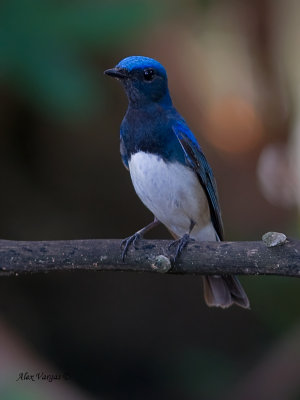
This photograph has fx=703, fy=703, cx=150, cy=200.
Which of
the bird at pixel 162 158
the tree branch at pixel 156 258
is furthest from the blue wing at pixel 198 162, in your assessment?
the tree branch at pixel 156 258

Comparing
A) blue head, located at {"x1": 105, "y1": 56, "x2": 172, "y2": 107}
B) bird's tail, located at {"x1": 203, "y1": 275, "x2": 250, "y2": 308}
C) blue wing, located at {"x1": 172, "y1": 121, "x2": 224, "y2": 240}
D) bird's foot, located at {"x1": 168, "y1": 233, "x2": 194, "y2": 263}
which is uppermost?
blue head, located at {"x1": 105, "y1": 56, "x2": 172, "y2": 107}

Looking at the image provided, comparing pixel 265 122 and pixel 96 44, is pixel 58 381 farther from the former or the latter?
pixel 265 122

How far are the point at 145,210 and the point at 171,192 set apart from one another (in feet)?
7.64

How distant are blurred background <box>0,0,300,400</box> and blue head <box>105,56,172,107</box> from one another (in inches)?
37.5

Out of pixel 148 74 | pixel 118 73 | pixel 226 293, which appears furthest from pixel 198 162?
pixel 226 293

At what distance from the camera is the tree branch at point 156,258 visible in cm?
363

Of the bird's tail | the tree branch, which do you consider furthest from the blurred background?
the tree branch

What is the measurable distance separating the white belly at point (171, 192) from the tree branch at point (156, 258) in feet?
2.16

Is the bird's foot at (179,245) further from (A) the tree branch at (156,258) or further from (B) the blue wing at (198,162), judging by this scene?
(B) the blue wing at (198,162)

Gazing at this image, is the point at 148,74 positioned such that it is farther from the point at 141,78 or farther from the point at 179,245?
the point at 179,245

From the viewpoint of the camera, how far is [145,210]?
22.4 ft

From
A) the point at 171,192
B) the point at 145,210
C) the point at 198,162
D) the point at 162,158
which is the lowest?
the point at 145,210

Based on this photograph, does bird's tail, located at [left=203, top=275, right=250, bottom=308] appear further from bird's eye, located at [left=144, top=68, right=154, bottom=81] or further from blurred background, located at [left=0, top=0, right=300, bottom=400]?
bird's eye, located at [left=144, top=68, right=154, bottom=81]

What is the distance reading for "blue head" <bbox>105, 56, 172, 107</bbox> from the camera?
4523mm
